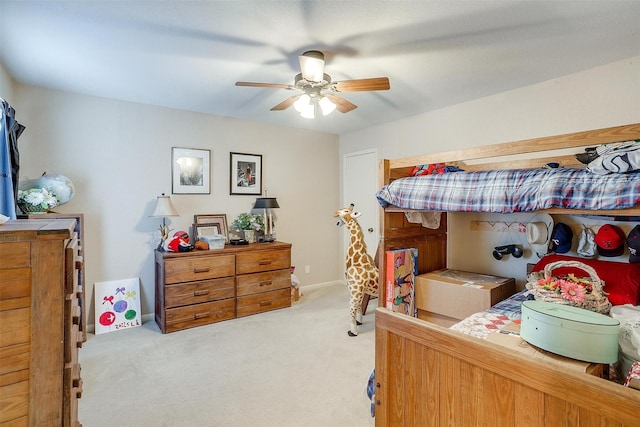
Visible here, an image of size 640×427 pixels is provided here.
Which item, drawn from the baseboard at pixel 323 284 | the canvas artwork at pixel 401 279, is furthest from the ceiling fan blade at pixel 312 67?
the baseboard at pixel 323 284

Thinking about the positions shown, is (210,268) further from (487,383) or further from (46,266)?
(487,383)

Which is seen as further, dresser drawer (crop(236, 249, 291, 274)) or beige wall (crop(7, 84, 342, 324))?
dresser drawer (crop(236, 249, 291, 274))

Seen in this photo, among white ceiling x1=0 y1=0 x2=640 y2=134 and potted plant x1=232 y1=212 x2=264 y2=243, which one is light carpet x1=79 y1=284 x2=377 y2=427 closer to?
potted plant x1=232 y1=212 x2=264 y2=243

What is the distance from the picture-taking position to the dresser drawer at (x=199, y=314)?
10.3 feet

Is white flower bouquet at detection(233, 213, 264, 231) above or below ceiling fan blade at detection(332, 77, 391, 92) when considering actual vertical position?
below

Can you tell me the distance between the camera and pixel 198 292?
3.29 metres

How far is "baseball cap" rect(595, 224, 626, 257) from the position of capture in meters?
2.34

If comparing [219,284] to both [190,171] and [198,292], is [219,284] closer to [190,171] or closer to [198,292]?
[198,292]

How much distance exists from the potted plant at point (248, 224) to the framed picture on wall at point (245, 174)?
375mm

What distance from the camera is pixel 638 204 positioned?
53.6 inches

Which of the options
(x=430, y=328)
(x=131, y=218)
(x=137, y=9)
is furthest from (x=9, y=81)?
(x=430, y=328)

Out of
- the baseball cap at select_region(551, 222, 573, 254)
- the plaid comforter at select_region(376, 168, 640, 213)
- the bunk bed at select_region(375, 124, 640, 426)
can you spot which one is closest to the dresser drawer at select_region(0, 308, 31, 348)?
the bunk bed at select_region(375, 124, 640, 426)

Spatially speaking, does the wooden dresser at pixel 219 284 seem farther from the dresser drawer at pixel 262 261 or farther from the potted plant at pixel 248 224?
the potted plant at pixel 248 224

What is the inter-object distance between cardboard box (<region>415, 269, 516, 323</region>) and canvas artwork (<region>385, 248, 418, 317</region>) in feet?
0.37
